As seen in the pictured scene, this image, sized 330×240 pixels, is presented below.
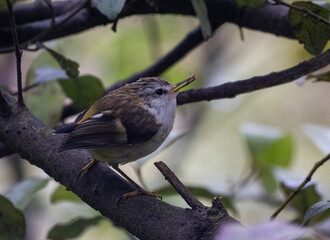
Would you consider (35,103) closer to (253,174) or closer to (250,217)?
(253,174)

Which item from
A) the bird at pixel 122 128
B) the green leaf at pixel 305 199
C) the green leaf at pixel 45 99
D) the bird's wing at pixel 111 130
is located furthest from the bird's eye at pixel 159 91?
the green leaf at pixel 305 199

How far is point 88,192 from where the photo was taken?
1416mm

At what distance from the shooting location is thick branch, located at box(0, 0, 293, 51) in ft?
5.98

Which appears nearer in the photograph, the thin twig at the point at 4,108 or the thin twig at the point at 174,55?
the thin twig at the point at 4,108

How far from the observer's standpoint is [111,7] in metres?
1.34

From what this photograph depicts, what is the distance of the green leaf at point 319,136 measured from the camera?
1852 millimetres

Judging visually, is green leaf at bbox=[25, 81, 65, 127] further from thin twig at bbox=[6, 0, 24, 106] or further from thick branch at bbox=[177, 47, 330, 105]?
thick branch at bbox=[177, 47, 330, 105]

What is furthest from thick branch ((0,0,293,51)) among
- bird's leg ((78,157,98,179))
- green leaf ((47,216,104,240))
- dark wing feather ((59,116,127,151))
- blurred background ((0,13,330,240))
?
green leaf ((47,216,104,240))

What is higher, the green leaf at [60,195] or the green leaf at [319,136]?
the green leaf at [319,136]

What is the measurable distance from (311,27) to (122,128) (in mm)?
659

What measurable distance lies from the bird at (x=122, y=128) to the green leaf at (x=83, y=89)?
19cm

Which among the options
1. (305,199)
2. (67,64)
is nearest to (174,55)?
(67,64)

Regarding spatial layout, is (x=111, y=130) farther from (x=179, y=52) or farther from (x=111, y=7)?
(x=179, y=52)

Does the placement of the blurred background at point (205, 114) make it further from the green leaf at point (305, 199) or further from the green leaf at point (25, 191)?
the green leaf at point (305, 199)
